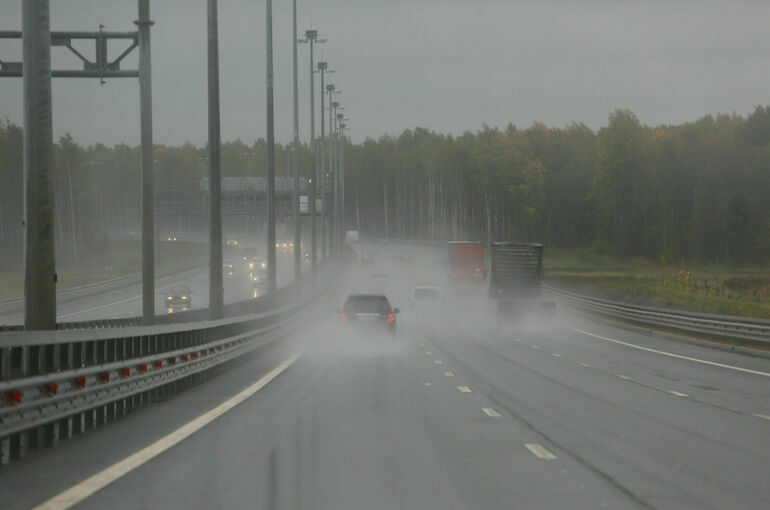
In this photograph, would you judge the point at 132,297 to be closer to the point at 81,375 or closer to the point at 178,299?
the point at 178,299

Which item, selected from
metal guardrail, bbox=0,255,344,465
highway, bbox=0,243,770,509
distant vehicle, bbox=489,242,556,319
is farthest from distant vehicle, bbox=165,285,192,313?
metal guardrail, bbox=0,255,344,465

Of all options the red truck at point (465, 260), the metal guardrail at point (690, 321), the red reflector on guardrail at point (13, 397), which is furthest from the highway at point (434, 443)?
the red truck at point (465, 260)

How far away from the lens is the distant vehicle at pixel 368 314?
3350 cm

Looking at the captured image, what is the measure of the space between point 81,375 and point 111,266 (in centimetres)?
11811

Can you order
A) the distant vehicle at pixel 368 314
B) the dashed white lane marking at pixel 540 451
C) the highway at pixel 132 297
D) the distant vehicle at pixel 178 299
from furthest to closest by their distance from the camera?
1. the distant vehicle at pixel 178 299
2. the highway at pixel 132 297
3. the distant vehicle at pixel 368 314
4. the dashed white lane marking at pixel 540 451

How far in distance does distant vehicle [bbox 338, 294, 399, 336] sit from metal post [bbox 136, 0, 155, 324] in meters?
8.46

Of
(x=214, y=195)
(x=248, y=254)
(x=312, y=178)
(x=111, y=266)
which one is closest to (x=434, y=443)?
(x=214, y=195)

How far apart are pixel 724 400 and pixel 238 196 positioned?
103 m

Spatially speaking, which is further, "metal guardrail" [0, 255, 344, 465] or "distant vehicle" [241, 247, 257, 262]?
"distant vehicle" [241, 247, 257, 262]

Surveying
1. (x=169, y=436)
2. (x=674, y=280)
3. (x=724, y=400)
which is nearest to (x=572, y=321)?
(x=674, y=280)

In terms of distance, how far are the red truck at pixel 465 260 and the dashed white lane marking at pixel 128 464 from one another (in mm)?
48495

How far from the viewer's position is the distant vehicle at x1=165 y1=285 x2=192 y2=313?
7594 cm

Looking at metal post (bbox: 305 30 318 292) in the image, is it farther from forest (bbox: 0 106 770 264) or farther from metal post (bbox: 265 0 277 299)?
forest (bbox: 0 106 770 264)

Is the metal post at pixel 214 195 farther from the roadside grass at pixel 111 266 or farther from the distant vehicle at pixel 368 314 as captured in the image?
the roadside grass at pixel 111 266
